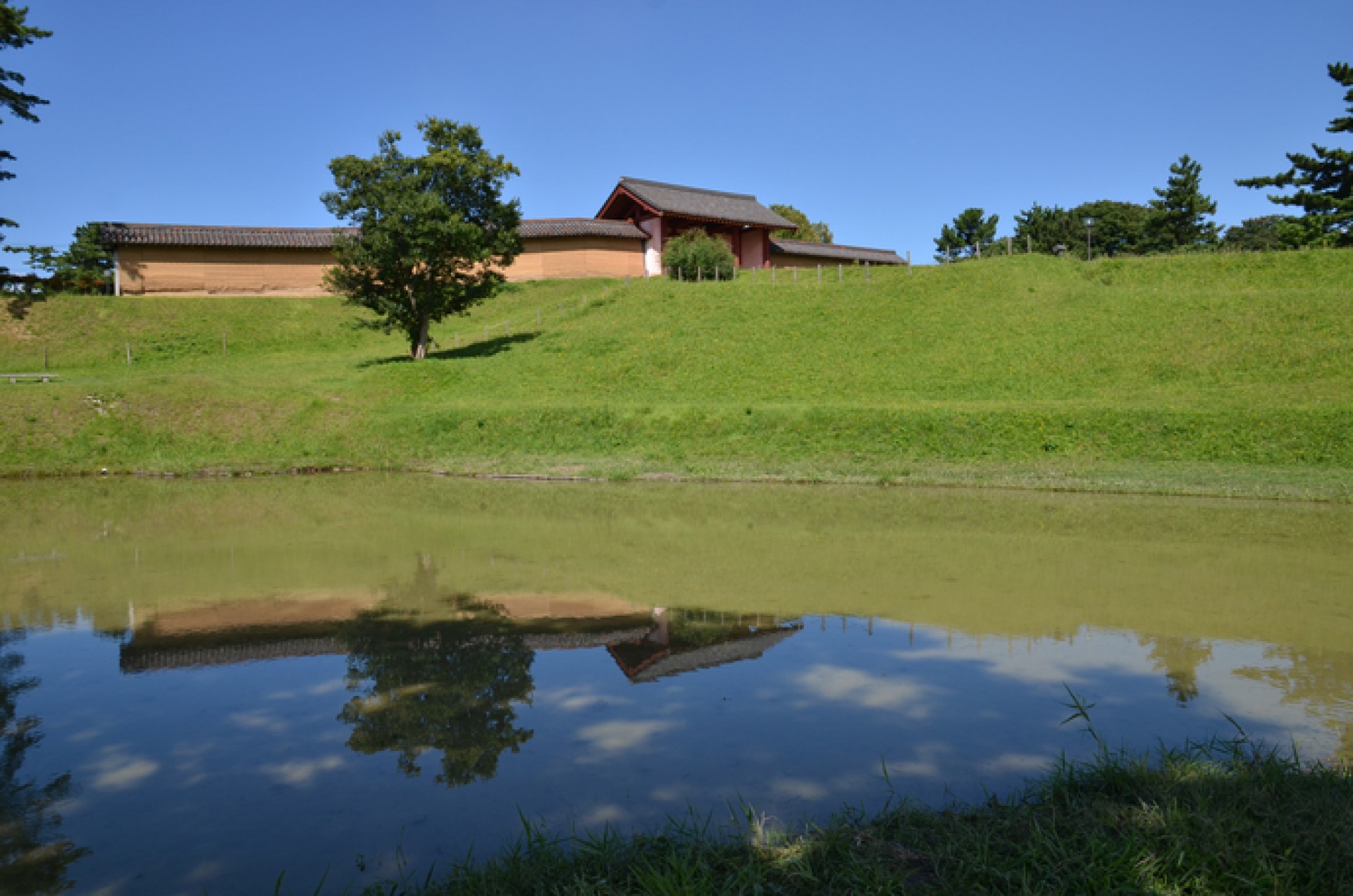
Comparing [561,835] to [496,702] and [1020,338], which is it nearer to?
[496,702]

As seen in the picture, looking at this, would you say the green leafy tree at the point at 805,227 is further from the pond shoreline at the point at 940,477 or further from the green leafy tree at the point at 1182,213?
the pond shoreline at the point at 940,477

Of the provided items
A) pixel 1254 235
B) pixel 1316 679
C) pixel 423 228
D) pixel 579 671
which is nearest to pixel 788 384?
pixel 423 228

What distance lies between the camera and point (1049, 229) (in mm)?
69312

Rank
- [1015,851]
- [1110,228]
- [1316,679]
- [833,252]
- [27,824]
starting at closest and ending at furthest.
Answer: [1015,851] → [27,824] → [1316,679] → [833,252] → [1110,228]

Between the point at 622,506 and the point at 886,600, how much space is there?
712 cm

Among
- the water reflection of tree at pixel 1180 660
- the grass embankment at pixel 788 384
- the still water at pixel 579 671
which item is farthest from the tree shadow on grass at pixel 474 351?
the water reflection of tree at pixel 1180 660

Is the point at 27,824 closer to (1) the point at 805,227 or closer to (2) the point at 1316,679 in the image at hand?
(2) the point at 1316,679

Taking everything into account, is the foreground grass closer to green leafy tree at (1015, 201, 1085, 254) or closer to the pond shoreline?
the pond shoreline

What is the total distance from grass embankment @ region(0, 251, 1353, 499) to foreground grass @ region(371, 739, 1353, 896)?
534 inches

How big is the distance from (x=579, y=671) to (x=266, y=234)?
4479cm

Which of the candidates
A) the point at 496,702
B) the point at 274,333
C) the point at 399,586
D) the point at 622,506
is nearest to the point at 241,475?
the point at 622,506

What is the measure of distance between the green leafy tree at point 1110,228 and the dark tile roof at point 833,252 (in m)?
20.2

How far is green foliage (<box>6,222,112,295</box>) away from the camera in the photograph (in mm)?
42031

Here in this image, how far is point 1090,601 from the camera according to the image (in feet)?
29.7
